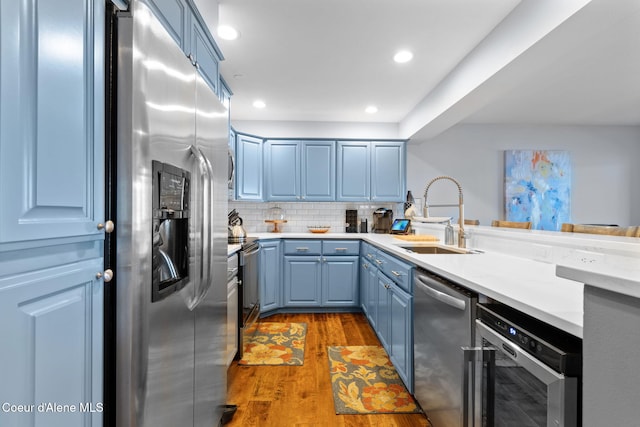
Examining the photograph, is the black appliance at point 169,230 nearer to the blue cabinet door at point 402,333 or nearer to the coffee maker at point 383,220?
the blue cabinet door at point 402,333

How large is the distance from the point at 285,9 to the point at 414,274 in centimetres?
192

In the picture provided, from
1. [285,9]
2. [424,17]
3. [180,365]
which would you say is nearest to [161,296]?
[180,365]

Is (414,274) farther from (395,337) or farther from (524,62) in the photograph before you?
(524,62)

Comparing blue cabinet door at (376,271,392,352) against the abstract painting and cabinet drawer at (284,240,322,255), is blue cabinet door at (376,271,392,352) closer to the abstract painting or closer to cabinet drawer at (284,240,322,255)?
Result: cabinet drawer at (284,240,322,255)

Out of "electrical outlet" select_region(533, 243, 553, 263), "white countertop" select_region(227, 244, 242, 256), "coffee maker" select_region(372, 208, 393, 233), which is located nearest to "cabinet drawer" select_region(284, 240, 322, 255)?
"coffee maker" select_region(372, 208, 393, 233)

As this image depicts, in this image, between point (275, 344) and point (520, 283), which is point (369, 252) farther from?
point (520, 283)

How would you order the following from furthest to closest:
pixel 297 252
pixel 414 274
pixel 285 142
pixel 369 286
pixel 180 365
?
pixel 285 142, pixel 297 252, pixel 369 286, pixel 414 274, pixel 180 365

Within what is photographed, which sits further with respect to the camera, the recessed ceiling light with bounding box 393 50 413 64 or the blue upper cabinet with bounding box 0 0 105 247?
the recessed ceiling light with bounding box 393 50 413 64

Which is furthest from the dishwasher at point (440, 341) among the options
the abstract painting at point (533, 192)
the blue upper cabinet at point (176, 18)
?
the abstract painting at point (533, 192)

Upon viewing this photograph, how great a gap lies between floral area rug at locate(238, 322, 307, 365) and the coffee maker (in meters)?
1.81

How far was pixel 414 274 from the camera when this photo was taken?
1935 millimetres

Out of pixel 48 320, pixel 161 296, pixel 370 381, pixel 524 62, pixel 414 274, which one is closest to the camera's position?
pixel 48 320

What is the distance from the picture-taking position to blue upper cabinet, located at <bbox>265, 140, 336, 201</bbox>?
170 inches

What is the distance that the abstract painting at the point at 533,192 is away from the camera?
4.84 m
